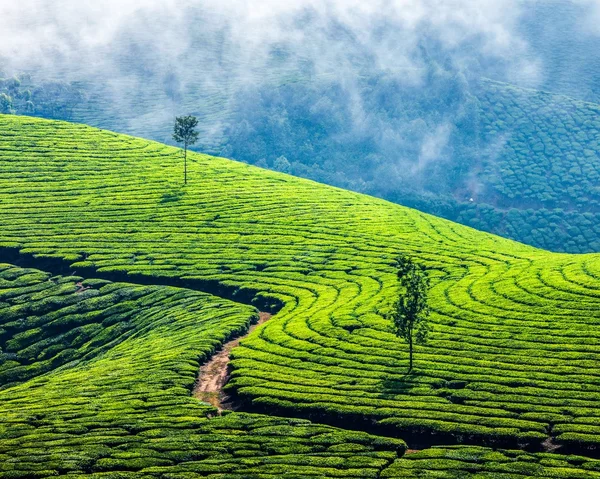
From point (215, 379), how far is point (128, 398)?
7.96 metres

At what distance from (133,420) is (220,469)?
10886 mm

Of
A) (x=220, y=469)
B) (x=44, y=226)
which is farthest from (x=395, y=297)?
(x=44, y=226)

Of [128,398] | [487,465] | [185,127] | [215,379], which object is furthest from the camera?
[185,127]

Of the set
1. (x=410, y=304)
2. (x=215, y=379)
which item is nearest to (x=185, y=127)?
(x=215, y=379)

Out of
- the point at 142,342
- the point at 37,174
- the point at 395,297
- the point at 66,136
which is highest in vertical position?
the point at 66,136

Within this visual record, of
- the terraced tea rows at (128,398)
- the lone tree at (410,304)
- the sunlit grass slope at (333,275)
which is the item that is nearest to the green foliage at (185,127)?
the sunlit grass slope at (333,275)

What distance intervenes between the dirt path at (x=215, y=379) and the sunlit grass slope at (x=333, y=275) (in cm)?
144

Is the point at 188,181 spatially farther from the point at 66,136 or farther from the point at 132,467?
the point at 132,467

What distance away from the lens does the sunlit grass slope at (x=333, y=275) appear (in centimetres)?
5781

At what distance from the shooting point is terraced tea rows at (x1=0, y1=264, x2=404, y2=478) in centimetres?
4966

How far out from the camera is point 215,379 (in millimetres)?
67438

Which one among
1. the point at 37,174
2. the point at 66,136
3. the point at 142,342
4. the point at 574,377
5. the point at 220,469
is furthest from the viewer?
the point at 66,136

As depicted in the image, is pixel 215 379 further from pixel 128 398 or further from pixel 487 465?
pixel 487 465

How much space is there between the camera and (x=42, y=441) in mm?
53812
